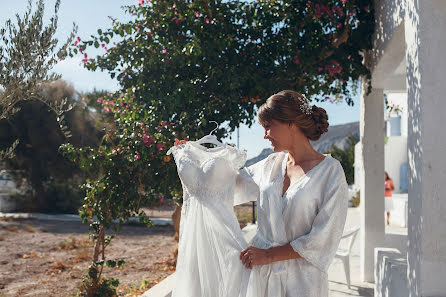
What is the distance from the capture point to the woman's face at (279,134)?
7.24 ft

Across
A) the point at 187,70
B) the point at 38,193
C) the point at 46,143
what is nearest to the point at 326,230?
the point at 187,70

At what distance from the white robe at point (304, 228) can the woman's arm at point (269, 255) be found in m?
0.04

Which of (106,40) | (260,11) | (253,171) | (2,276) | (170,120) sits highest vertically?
(260,11)

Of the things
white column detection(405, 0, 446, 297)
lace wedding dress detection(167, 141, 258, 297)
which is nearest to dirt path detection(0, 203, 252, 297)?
lace wedding dress detection(167, 141, 258, 297)

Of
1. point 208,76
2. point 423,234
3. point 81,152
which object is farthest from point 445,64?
point 81,152

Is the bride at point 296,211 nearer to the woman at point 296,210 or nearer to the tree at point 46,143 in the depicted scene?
the woman at point 296,210

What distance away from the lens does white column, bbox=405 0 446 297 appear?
2.69 meters

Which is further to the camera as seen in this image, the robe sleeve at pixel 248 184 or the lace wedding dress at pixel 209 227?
the robe sleeve at pixel 248 184

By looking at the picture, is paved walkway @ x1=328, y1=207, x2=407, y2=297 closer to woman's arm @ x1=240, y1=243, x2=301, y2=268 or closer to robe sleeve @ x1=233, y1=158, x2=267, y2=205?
robe sleeve @ x1=233, y1=158, x2=267, y2=205

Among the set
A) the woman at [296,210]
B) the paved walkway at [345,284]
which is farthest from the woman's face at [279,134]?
the paved walkway at [345,284]

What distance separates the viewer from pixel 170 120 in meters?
4.47

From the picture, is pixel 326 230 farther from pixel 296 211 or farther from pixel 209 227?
pixel 209 227

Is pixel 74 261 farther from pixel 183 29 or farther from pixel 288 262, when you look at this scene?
pixel 288 262

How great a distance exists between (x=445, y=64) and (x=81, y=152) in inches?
123
